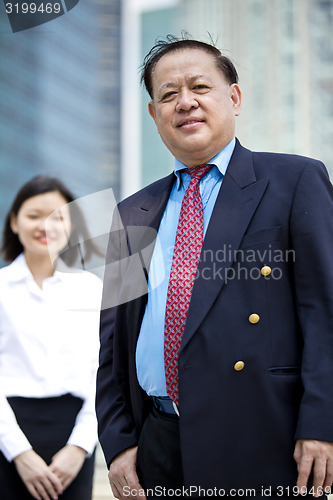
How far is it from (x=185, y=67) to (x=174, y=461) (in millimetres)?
1199

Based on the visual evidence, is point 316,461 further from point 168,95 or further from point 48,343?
point 48,343

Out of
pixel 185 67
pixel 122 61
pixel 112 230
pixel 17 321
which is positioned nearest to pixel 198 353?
pixel 112 230

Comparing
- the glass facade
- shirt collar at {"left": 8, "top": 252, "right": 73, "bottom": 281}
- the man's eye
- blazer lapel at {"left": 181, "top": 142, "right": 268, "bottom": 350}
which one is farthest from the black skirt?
the glass facade

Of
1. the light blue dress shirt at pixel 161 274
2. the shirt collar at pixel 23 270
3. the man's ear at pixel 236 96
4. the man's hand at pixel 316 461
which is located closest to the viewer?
the man's hand at pixel 316 461

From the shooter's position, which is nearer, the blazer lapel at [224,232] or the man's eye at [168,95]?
the blazer lapel at [224,232]

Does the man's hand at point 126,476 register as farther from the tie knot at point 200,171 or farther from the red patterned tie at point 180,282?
the tie knot at point 200,171

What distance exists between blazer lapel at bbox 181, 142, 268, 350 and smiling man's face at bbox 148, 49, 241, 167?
12 cm

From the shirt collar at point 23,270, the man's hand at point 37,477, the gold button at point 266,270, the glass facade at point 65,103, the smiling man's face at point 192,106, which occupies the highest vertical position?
the glass facade at point 65,103

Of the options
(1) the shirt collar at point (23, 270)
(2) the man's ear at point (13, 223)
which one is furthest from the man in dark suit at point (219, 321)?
(2) the man's ear at point (13, 223)

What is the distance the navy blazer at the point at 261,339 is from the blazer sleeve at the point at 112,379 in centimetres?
29

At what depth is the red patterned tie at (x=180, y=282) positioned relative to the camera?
5.73ft

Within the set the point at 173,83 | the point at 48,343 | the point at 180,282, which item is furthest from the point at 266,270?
the point at 48,343

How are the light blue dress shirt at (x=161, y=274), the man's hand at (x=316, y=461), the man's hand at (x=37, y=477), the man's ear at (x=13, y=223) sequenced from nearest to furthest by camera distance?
1. the man's hand at (x=316, y=461)
2. the light blue dress shirt at (x=161, y=274)
3. the man's hand at (x=37, y=477)
4. the man's ear at (x=13, y=223)

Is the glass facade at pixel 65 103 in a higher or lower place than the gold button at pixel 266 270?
higher
